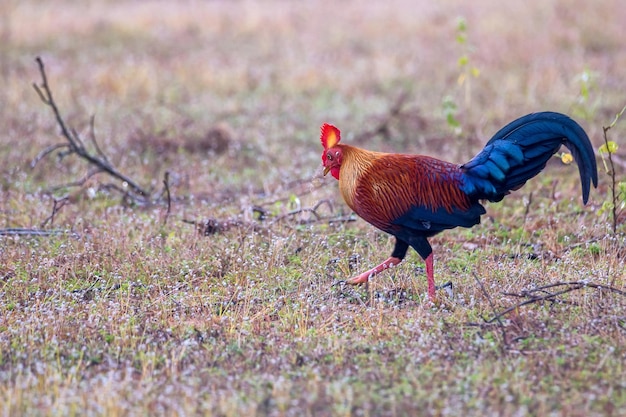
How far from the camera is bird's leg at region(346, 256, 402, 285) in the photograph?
245 inches

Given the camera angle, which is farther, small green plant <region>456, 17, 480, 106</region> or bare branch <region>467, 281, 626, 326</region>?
small green plant <region>456, 17, 480, 106</region>

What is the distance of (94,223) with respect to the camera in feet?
25.7

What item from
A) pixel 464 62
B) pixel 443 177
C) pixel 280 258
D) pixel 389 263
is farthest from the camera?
pixel 464 62

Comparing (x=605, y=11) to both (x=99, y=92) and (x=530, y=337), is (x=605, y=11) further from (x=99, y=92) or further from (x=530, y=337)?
(x=530, y=337)

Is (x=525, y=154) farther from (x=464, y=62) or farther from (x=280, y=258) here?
(x=464, y=62)

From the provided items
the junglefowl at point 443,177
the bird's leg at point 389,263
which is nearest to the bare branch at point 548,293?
the junglefowl at point 443,177

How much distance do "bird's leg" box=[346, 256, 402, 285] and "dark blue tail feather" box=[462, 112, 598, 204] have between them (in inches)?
31.9

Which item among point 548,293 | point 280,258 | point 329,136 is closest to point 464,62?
point 280,258

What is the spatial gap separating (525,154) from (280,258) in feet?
7.29

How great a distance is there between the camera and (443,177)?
588 centimetres

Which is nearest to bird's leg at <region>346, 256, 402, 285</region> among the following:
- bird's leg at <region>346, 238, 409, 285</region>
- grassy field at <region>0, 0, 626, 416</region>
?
bird's leg at <region>346, 238, 409, 285</region>

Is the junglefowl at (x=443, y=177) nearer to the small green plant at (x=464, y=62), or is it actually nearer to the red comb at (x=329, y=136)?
the red comb at (x=329, y=136)

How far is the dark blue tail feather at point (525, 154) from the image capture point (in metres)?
5.70

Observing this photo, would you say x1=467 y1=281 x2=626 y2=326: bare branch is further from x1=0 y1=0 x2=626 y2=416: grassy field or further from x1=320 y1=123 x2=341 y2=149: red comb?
x1=320 y1=123 x2=341 y2=149: red comb
